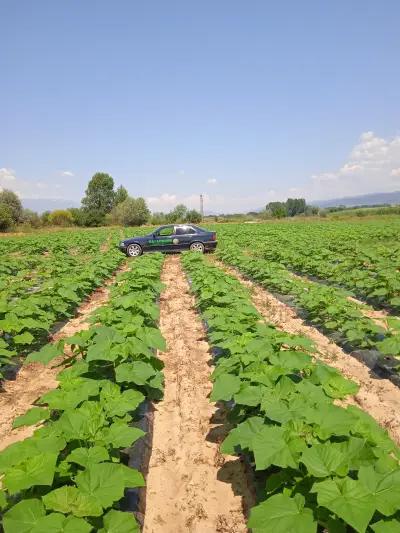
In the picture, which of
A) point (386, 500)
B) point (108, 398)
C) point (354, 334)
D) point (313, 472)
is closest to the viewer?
point (386, 500)

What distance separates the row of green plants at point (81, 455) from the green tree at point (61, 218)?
54900 mm

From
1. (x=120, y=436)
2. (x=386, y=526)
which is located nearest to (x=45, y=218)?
(x=120, y=436)

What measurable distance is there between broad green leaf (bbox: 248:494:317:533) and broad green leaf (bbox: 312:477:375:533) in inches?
5.7

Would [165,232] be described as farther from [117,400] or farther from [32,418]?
[32,418]

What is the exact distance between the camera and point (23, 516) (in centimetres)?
225

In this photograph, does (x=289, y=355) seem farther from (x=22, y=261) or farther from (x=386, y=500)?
(x=22, y=261)

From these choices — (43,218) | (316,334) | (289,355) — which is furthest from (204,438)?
(43,218)

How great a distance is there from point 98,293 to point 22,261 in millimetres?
6552

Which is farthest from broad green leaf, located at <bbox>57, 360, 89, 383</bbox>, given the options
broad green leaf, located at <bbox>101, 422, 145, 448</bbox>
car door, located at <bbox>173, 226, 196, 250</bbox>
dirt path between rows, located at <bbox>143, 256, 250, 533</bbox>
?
car door, located at <bbox>173, 226, 196, 250</bbox>

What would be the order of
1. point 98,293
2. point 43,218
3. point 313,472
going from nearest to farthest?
point 313,472
point 98,293
point 43,218

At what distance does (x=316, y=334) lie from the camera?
285 inches

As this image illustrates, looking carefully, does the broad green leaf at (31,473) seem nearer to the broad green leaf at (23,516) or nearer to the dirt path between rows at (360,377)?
the broad green leaf at (23,516)

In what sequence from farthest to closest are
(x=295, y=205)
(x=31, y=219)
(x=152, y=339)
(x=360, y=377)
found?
(x=295, y=205)
(x=31, y=219)
(x=360, y=377)
(x=152, y=339)

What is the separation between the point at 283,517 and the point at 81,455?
54.7 inches
